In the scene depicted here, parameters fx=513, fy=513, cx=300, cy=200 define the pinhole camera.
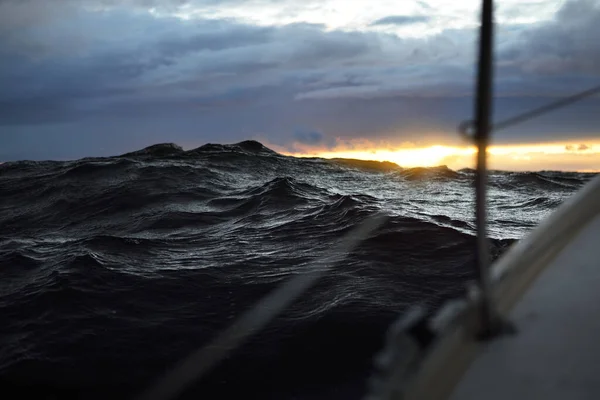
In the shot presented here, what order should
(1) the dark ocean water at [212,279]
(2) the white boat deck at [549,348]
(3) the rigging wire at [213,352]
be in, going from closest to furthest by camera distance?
(2) the white boat deck at [549,348] < (3) the rigging wire at [213,352] < (1) the dark ocean water at [212,279]

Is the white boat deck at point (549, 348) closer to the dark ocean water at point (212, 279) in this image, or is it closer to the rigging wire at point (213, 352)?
the rigging wire at point (213, 352)

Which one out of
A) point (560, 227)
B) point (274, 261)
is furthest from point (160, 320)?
point (560, 227)

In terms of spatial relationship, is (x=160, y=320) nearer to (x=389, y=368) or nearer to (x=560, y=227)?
(x=560, y=227)

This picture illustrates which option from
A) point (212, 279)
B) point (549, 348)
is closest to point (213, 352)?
point (212, 279)

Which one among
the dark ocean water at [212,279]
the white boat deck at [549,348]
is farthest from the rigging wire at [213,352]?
the white boat deck at [549,348]

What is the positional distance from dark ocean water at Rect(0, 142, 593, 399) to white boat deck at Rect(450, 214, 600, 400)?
2.02 meters

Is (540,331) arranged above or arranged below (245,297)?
above

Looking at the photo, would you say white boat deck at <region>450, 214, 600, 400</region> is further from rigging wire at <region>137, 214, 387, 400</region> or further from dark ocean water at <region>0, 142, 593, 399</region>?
dark ocean water at <region>0, 142, 593, 399</region>

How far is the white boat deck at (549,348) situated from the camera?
65.0 inches

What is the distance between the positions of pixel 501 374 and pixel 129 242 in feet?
27.3

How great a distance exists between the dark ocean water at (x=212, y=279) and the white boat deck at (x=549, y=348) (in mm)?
2017

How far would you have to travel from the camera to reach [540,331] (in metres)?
1.95

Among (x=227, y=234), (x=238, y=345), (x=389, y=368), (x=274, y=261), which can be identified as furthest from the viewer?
(x=227, y=234)

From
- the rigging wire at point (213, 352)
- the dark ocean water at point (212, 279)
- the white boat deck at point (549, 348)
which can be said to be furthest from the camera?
the dark ocean water at point (212, 279)
